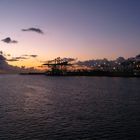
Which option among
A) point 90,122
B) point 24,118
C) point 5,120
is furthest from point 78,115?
point 5,120

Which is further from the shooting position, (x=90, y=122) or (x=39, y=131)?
(x=90, y=122)

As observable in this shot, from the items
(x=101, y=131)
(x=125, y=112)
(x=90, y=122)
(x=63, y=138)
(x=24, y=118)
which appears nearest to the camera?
(x=63, y=138)

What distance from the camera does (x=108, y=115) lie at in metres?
43.4

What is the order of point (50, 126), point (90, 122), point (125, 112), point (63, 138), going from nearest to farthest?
1. point (63, 138)
2. point (50, 126)
3. point (90, 122)
4. point (125, 112)

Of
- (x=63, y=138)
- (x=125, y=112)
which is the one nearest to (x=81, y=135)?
(x=63, y=138)

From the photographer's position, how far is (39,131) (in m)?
32.8

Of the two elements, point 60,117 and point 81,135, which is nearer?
point 81,135

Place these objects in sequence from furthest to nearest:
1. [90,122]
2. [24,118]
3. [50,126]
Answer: [24,118] < [90,122] < [50,126]

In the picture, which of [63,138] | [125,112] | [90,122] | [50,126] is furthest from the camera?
[125,112]

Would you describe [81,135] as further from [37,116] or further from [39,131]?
[37,116]

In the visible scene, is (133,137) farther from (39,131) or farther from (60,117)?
(60,117)

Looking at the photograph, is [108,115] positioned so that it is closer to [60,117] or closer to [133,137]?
[60,117]

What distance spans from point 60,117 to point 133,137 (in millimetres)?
14718

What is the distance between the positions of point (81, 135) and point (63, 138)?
95.7 inches
